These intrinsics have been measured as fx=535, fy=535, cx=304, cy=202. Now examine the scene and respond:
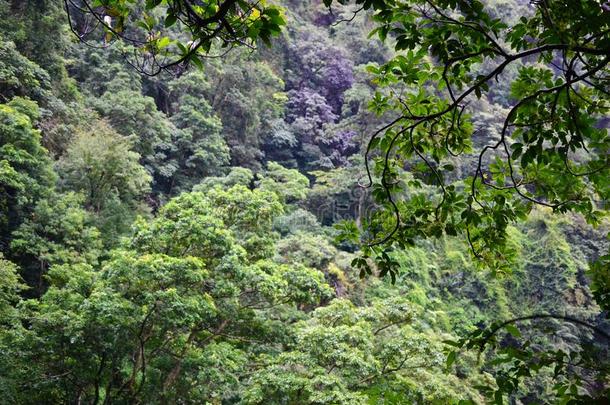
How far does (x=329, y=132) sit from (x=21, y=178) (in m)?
8.83

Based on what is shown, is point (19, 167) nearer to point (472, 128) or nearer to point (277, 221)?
point (277, 221)

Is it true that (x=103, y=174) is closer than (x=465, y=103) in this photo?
No

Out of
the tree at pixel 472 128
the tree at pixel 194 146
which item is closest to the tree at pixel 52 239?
the tree at pixel 194 146

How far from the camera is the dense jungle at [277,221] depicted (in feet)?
4.86

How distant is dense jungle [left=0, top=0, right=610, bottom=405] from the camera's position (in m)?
1.48

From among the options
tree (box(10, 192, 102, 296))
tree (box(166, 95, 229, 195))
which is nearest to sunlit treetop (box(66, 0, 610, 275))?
tree (box(10, 192, 102, 296))

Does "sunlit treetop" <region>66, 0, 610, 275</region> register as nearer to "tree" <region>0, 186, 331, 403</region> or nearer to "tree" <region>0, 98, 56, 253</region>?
"tree" <region>0, 186, 331, 403</region>

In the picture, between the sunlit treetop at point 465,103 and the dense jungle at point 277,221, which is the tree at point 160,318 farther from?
the sunlit treetop at point 465,103

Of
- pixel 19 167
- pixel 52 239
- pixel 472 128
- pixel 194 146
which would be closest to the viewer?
pixel 472 128

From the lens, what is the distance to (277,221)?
1105cm

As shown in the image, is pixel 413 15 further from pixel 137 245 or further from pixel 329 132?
pixel 329 132

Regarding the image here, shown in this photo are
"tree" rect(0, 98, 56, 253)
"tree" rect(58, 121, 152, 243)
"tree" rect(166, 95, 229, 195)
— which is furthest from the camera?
"tree" rect(166, 95, 229, 195)

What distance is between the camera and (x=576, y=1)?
1.39m

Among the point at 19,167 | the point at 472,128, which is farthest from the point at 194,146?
the point at 472,128
